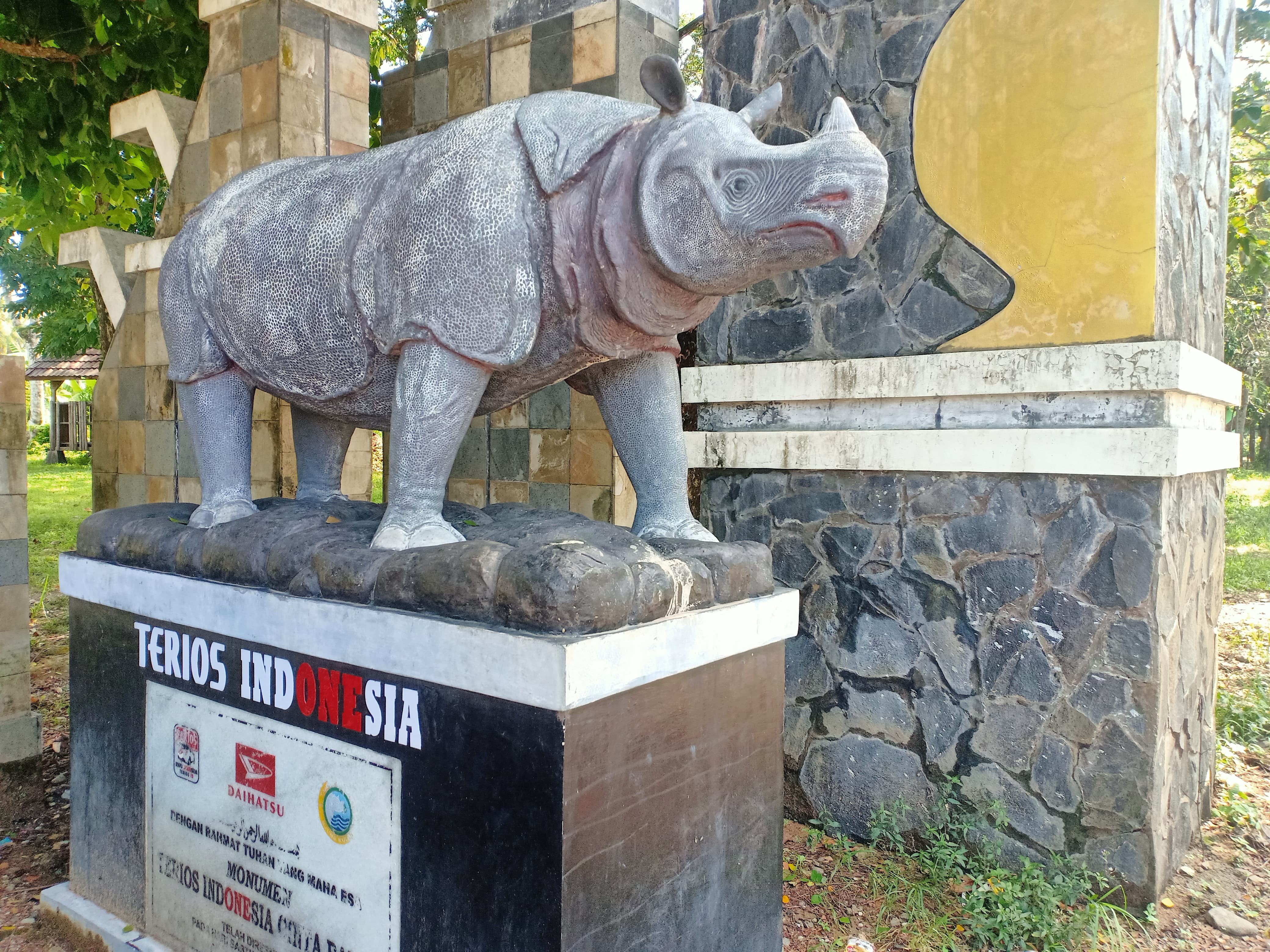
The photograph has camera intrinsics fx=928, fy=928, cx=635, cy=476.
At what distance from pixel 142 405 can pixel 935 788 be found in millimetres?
4581

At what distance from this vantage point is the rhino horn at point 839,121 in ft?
6.34

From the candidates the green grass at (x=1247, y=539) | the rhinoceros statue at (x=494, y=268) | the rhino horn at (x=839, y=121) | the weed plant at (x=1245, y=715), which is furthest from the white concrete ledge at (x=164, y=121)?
the weed plant at (x=1245, y=715)

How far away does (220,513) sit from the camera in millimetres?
2818

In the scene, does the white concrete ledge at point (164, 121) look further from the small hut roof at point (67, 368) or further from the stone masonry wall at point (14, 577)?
the small hut roof at point (67, 368)

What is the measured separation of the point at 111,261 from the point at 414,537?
164 inches

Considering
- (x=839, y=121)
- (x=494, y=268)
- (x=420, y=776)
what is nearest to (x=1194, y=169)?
(x=839, y=121)

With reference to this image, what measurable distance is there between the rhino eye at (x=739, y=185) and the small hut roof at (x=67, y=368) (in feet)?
90.9

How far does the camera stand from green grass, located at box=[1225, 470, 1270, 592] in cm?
875

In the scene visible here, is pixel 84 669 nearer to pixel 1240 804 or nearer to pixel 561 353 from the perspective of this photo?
pixel 561 353

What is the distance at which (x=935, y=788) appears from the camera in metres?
3.69

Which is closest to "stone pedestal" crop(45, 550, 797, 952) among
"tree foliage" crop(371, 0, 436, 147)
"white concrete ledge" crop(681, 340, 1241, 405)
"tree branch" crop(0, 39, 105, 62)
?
"white concrete ledge" crop(681, 340, 1241, 405)

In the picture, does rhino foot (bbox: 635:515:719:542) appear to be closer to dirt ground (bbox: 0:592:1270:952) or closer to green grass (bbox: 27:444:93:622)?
dirt ground (bbox: 0:592:1270:952)

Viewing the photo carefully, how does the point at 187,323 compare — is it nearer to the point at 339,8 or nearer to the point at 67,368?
the point at 339,8

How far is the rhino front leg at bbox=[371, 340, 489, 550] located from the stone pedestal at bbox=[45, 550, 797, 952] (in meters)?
0.23
